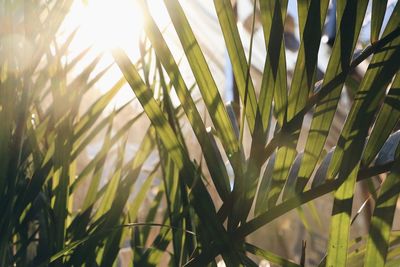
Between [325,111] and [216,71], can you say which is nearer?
[325,111]

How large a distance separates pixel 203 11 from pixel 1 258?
2.02ft

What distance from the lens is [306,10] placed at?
300 mm

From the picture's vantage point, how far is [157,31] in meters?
0.29

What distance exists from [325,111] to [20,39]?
0.25 metres

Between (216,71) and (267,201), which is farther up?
(216,71)

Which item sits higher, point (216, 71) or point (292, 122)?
point (216, 71)

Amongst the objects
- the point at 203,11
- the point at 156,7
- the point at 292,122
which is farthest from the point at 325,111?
the point at 203,11

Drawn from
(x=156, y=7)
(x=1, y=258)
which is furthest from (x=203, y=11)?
(x=1, y=258)

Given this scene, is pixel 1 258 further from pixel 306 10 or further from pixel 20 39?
pixel 306 10

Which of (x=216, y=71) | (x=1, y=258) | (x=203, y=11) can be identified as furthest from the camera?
(x=216, y=71)

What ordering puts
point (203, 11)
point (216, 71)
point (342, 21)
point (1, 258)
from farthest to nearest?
point (216, 71), point (203, 11), point (1, 258), point (342, 21)

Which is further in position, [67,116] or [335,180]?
[67,116]

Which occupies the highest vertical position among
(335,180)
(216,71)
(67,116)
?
(216,71)

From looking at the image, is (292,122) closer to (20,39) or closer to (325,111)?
(325,111)
